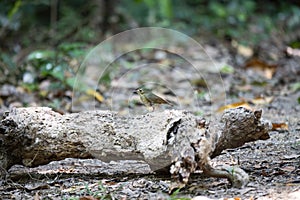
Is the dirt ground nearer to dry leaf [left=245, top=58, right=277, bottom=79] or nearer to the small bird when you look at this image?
the small bird

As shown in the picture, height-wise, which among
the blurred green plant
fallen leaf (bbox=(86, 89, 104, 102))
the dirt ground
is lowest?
the dirt ground

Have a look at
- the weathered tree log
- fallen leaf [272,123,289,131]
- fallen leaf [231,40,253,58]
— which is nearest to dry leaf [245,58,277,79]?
fallen leaf [231,40,253,58]

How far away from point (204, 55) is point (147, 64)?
73 centimetres

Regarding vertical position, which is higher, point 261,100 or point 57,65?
point 57,65

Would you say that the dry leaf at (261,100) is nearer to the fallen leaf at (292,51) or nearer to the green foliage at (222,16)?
the fallen leaf at (292,51)

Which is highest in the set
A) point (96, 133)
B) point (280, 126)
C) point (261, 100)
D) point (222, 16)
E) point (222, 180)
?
point (222, 16)

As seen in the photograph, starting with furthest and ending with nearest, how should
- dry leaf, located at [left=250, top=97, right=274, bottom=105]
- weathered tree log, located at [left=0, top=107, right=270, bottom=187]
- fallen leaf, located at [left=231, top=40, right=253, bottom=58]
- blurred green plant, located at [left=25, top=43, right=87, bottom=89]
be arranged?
fallen leaf, located at [left=231, top=40, right=253, bottom=58] → blurred green plant, located at [left=25, top=43, right=87, bottom=89] → dry leaf, located at [left=250, top=97, right=274, bottom=105] → weathered tree log, located at [left=0, top=107, right=270, bottom=187]

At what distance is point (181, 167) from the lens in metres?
1.90

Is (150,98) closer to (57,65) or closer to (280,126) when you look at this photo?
(280,126)

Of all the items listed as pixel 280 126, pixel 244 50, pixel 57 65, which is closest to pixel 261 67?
pixel 244 50

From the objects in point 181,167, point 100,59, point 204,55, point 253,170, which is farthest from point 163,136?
point 204,55

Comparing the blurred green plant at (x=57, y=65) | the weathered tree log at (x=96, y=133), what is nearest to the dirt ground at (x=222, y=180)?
the weathered tree log at (x=96, y=133)

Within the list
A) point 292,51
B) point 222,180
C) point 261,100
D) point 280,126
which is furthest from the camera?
point 292,51

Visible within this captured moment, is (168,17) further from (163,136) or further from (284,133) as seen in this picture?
(163,136)
